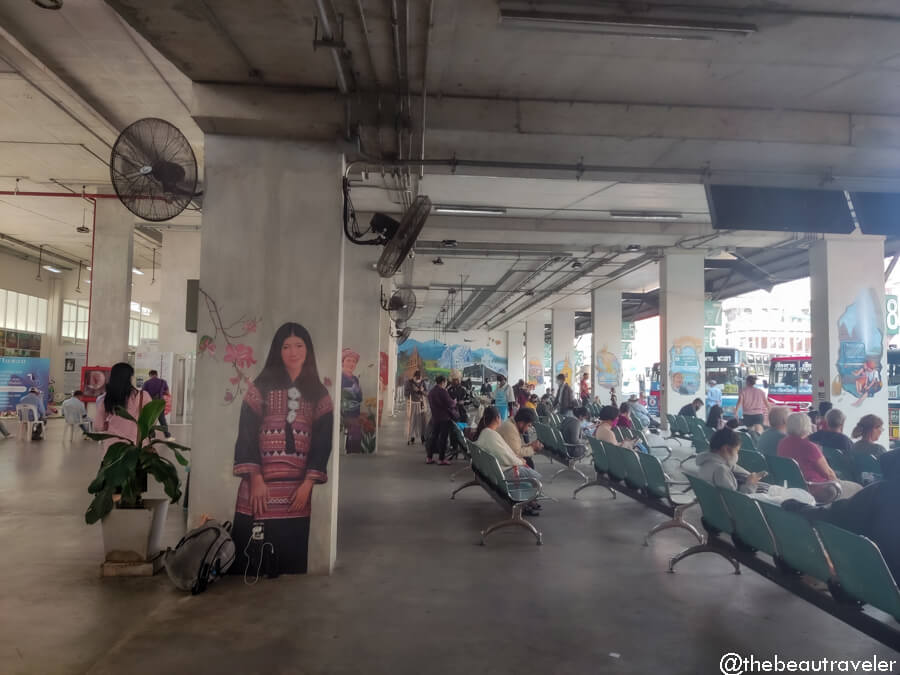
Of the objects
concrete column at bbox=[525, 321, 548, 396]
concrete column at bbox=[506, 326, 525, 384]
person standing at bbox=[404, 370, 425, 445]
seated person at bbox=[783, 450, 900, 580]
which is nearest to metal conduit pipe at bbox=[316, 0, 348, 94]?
seated person at bbox=[783, 450, 900, 580]

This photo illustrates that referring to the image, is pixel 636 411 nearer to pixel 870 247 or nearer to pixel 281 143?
pixel 870 247

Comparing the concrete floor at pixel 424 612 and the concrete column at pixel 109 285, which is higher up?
the concrete column at pixel 109 285

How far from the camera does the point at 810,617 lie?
4105 mm

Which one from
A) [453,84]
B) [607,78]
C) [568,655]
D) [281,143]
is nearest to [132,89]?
[281,143]

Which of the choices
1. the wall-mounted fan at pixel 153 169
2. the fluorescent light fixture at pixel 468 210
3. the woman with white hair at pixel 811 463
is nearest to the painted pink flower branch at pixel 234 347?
the wall-mounted fan at pixel 153 169

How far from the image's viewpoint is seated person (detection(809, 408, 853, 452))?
7.05 m

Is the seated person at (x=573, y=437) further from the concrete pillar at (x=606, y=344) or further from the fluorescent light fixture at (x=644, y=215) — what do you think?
the concrete pillar at (x=606, y=344)

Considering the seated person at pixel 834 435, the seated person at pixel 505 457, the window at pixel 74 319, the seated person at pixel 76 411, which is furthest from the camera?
the window at pixel 74 319

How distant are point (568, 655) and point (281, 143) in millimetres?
4268

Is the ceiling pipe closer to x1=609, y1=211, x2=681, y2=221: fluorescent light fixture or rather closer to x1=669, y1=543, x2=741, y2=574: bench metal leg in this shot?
x1=669, y1=543, x2=741, y2=574: bench metal leg

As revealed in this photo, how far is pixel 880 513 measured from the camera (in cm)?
354

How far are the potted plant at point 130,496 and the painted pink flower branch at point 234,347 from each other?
524 millimetres

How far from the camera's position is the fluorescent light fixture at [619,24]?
4188 mm

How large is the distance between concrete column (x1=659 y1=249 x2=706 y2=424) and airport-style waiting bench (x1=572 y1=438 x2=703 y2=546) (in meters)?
8.83
